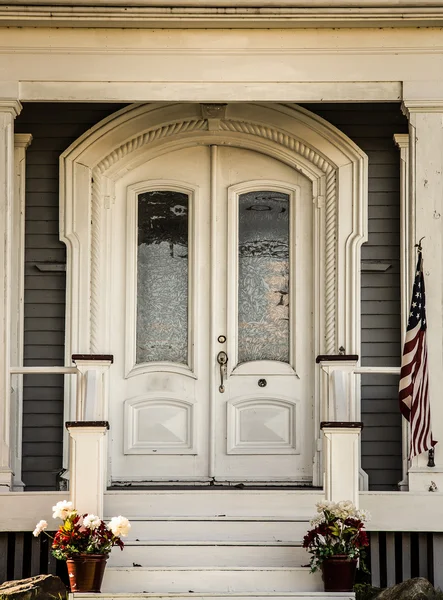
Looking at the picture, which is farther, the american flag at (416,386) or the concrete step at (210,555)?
the american flag at (416,386)

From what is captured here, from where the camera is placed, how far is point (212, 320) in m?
10.2

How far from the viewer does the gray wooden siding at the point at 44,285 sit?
1011cm

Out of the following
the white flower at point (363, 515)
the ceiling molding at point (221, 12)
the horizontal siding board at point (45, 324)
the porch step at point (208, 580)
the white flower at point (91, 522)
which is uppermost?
the ceiling molding at point (221, 12)

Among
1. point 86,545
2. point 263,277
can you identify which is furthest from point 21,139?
point 86,545

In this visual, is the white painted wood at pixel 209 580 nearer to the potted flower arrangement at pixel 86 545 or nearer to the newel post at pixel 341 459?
the potted flower arrangement at pixel 86 545

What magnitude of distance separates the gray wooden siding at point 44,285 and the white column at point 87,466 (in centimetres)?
162

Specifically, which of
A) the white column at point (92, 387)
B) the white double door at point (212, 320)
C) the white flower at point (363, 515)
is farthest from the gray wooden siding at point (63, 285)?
the white flower at point (363, 515)

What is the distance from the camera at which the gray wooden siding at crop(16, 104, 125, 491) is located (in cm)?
1011

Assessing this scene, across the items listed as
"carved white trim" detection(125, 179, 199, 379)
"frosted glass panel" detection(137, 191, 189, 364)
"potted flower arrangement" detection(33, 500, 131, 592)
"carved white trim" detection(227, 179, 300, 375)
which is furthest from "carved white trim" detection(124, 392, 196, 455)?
"potted flower arrangement" detection(33, 500, 131, 592)

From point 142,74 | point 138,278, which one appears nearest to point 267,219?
point 138,278

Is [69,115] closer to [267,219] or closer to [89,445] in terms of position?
[267,219]

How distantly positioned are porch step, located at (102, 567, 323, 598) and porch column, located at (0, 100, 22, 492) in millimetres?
1292

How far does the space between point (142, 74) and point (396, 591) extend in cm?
415

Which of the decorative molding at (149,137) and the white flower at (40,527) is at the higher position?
the decorative molding at (149,137)
